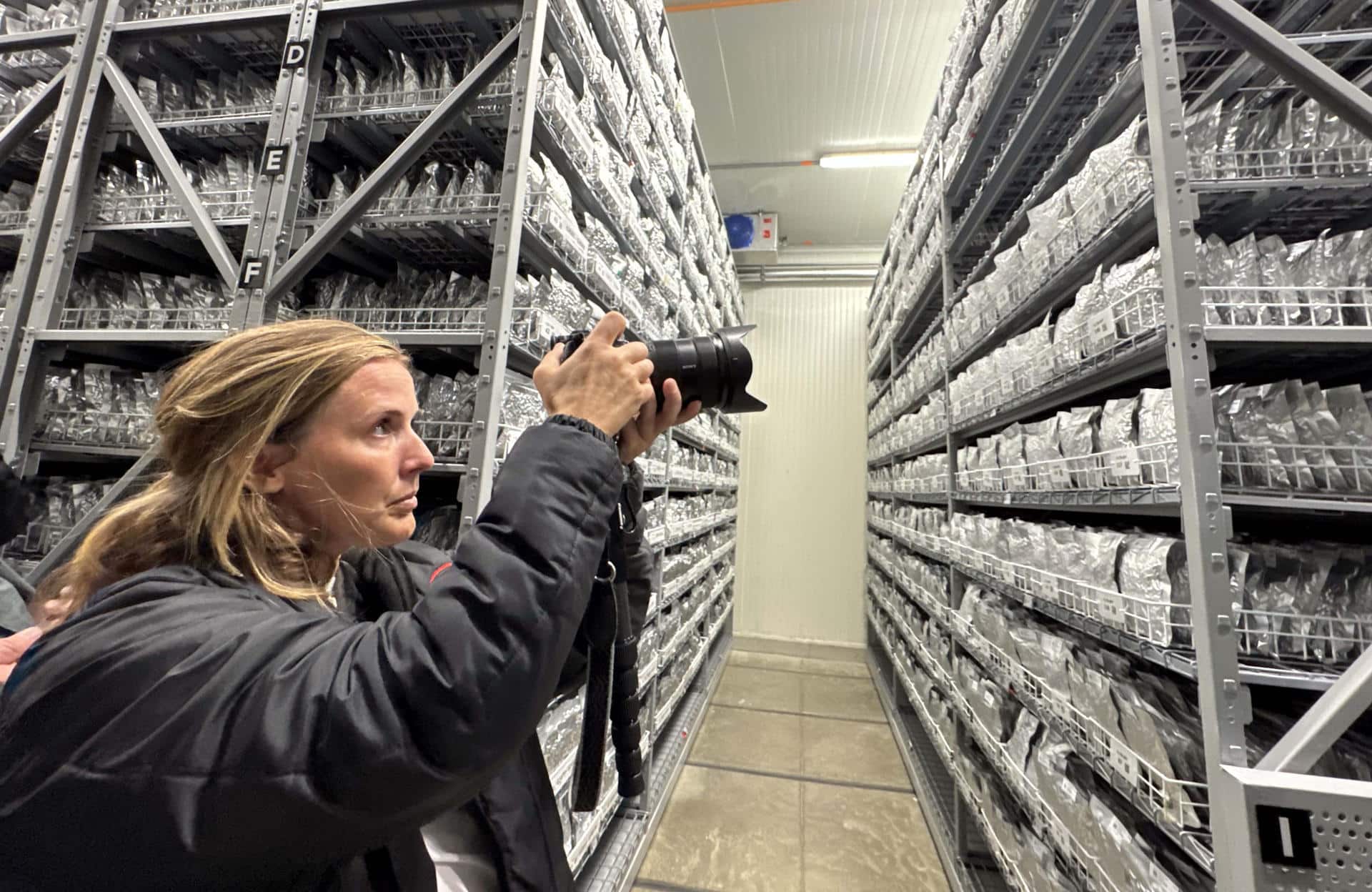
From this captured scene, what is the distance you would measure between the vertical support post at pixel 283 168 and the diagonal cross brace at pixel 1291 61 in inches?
80.5

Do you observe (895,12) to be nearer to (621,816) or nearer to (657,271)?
(657,271)

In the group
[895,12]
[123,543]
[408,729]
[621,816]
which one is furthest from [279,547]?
[895,12]

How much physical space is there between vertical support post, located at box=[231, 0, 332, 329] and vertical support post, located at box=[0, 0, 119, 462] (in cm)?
67

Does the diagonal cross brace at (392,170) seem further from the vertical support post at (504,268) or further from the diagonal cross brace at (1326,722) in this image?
the diagonal cross brace at (1326,722)

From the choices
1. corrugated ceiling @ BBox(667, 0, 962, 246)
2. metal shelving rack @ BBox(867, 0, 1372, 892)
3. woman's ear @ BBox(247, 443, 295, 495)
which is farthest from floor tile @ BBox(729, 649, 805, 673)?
woman's ear @ BBox(247, 443, 295, 495)

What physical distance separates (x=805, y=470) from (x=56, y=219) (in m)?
4.73

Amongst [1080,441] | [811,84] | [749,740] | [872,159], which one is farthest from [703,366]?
[872,159]

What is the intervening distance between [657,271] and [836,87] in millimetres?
2066

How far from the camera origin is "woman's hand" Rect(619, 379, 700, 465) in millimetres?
737

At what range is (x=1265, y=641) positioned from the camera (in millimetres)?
924

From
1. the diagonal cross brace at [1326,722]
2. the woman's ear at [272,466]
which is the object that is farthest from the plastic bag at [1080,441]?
the woman's ear at [272,466]

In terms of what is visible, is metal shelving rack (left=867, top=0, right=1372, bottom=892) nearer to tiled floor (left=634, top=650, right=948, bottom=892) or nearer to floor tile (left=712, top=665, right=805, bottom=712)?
tiled floor (left=634, top=650, right=948, bottom=892)

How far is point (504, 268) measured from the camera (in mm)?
1256

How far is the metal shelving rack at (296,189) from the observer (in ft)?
4.45
